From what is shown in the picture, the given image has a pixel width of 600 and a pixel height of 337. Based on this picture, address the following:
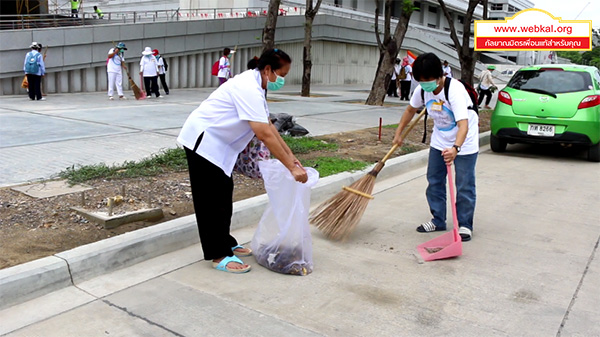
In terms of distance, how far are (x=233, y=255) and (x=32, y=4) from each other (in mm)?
28916

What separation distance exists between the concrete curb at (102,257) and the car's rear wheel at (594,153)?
20.7 feet

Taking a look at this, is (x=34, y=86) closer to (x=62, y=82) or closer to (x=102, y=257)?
(x=62, y=82)

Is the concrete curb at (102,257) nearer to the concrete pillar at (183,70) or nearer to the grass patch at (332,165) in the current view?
the grass patch at (332,165)

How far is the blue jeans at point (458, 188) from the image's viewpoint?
5.13 metres

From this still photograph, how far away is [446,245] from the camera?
486cm

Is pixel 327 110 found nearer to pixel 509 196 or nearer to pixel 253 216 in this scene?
pixel 509 196

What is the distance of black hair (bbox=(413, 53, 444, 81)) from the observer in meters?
4.72

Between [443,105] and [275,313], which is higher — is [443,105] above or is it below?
above

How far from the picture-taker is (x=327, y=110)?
14922 mm

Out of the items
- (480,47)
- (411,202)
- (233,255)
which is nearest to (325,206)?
(233,255)

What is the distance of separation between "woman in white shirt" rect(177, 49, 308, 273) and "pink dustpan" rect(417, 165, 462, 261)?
1.40 metres

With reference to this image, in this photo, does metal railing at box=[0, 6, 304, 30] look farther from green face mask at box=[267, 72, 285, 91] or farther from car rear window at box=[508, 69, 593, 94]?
green face mask at box=[267, 72, 285, 91]

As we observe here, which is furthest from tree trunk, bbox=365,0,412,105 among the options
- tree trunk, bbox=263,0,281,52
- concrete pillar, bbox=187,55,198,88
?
concrete pillar, bbox=187,55,198,88

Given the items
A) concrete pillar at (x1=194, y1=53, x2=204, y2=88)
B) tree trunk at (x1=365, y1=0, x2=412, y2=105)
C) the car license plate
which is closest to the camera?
the car license plate
